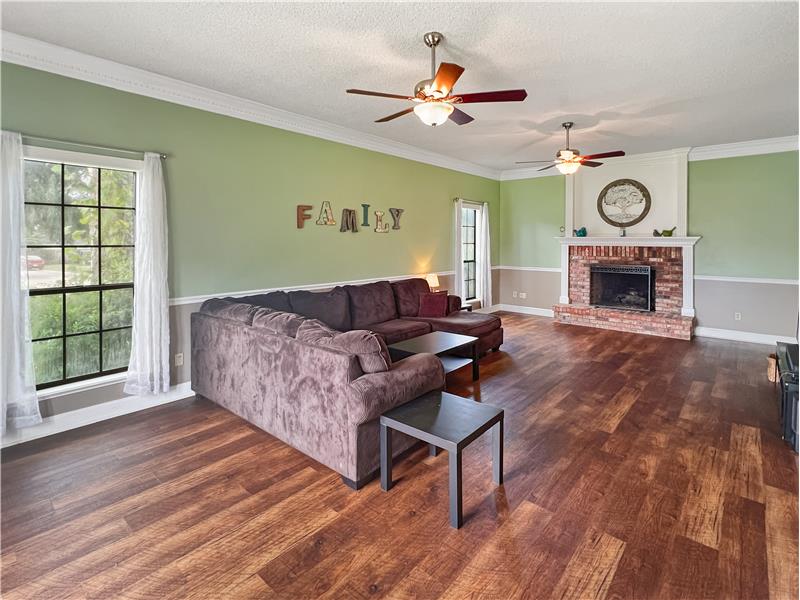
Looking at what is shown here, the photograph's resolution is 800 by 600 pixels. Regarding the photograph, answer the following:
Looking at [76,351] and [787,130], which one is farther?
[787,130]

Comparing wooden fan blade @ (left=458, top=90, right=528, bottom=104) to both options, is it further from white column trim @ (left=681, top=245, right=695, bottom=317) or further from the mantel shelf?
white column trim @ (left=681, top=245, right=695, bottom=317)

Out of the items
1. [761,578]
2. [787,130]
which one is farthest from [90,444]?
[787,130]

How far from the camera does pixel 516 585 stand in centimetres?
182

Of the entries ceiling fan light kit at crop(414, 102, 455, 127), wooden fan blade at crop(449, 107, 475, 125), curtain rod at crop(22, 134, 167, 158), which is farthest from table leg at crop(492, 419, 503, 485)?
curtain rod at crop(22, 134, 167, 158)

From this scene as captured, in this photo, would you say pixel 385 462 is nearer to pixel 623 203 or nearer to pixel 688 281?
pixel 688 281

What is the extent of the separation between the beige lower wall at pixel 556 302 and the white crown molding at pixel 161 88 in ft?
6.49

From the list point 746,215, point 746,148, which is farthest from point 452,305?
point 746,148

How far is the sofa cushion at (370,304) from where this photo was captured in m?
5.21

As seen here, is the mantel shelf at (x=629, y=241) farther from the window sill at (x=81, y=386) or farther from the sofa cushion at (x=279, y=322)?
the window sill at (x=81, y=386)

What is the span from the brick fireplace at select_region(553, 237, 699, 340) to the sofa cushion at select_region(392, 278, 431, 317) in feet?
10.4

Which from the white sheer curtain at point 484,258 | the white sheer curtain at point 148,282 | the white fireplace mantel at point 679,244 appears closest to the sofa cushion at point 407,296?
the white sheer curtain at point 484,258

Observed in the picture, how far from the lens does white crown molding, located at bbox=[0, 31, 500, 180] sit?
3.05 metres

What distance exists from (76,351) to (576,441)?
4123 mm

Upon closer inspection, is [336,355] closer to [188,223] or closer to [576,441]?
[576,441]
